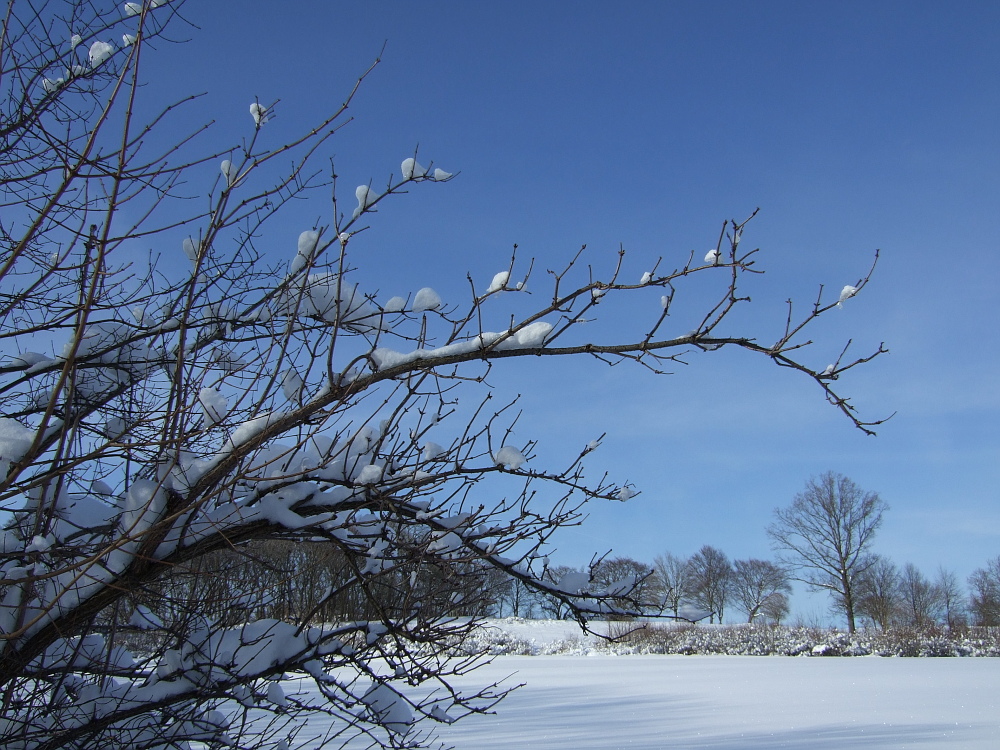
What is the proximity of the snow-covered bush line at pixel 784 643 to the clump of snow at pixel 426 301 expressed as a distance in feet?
42.9

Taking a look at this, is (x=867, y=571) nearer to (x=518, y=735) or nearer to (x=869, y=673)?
(x=869, y=673)

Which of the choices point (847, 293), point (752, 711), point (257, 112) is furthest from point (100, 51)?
point (752, 711)

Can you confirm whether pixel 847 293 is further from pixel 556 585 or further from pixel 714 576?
pixel 714 576

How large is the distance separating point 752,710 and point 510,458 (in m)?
7.10

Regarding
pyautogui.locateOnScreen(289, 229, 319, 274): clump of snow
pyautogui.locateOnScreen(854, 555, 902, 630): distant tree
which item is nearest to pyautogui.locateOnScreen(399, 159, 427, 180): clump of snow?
pyautogui.locateOnScreen(289, 229, 319, 274): clump of snow

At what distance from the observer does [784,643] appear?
59.6 feet

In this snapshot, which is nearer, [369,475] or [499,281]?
[499,281]

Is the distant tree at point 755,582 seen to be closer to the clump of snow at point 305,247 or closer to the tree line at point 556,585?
the tree line at point 556,585

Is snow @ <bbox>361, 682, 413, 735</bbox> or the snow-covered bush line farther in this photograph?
the snow-covered bush line

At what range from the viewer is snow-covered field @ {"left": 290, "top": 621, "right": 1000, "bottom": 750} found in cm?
574

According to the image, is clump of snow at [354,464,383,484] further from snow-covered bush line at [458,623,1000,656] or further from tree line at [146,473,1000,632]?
snow-covered bush line at [458,623,1000,656]

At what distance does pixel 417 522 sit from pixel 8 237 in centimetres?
207

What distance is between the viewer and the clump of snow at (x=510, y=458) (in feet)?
7.00

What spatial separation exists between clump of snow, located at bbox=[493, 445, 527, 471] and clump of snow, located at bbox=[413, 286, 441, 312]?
534 millimetres
